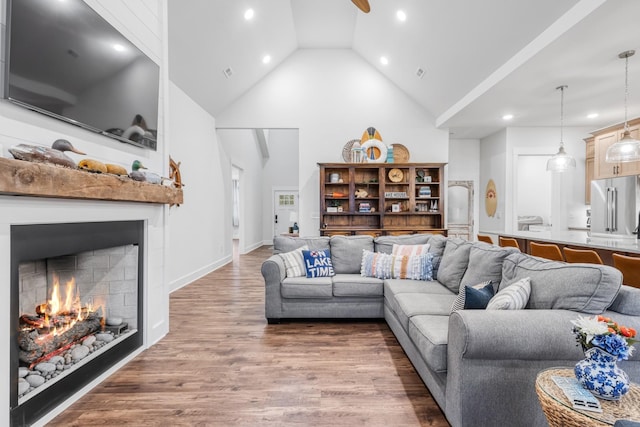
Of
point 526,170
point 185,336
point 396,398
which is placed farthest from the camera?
point 526,170

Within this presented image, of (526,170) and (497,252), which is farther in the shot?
(526,170)

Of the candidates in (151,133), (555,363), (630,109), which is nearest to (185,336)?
(151,133)

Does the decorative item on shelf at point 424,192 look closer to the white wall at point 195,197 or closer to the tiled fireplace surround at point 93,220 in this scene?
the white wall at point 195,197

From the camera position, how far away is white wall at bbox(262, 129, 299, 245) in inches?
425

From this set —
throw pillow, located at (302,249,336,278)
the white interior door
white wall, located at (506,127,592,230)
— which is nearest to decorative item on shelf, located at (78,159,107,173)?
throw pillow, located at (302,249,336,278)

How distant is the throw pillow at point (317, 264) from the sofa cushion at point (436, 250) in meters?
1.08

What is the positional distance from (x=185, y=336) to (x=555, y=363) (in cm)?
288

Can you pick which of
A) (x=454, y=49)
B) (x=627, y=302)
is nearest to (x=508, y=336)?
(x=627, y=302)

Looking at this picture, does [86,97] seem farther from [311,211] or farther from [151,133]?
[311,211]

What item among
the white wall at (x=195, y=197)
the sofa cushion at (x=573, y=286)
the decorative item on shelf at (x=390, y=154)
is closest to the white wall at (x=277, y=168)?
the white wall at (x=195, y=197)

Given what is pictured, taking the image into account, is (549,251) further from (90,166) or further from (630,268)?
(90,166)

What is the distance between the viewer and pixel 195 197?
556 centimetres

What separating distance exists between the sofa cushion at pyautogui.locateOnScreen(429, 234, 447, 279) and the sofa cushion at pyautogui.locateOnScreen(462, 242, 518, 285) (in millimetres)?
700

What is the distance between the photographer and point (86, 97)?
84.0 inches
